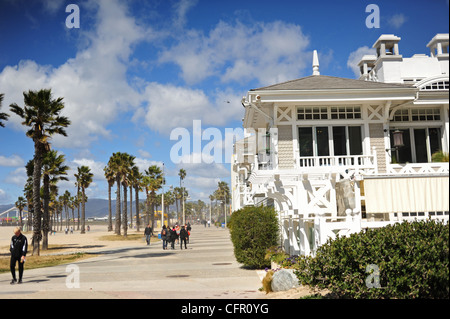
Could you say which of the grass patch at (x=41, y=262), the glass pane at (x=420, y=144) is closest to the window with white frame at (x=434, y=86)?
the glass pane at (x=420, y=144)

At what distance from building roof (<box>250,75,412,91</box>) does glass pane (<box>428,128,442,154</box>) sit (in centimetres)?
249

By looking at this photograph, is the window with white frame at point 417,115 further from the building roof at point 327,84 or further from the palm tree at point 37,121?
the palm tree at point 37,121

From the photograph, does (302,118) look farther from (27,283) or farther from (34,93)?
(34,93)

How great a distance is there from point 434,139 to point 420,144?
2.03 ft

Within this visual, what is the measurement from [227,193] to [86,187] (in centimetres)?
7115

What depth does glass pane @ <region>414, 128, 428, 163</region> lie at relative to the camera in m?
18.1

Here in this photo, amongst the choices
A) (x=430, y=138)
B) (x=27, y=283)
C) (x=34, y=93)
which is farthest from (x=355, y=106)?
(x=34, y=93)

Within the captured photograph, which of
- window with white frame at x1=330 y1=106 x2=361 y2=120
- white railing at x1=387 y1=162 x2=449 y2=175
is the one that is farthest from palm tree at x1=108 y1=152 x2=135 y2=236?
white railing at x1=387 y1=162 x2=449 y2=175

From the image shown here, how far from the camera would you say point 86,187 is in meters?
76.7

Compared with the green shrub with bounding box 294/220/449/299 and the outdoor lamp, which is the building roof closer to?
the outdoor lamp

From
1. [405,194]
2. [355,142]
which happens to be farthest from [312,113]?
[405,194]

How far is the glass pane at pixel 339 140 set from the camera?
720 inches

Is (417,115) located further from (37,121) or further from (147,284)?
(37,121)

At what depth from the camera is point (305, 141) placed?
18.3 metres
